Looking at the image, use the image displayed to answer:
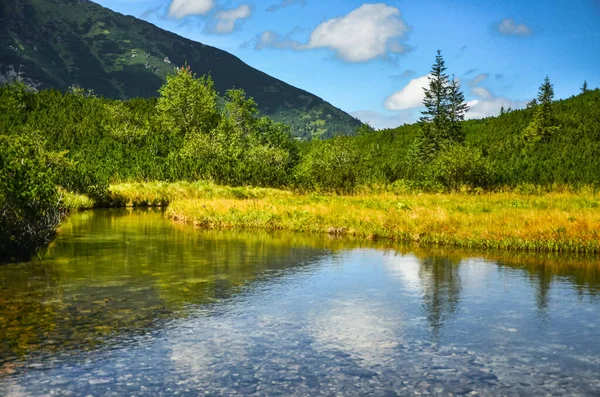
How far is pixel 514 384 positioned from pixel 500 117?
332 feet

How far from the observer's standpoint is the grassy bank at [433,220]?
2570 centimetres

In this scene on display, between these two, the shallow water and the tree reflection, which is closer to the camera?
the shallow water

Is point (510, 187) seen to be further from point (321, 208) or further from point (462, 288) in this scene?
point (462, 288)

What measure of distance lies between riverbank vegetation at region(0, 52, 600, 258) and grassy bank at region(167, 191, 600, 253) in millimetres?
87

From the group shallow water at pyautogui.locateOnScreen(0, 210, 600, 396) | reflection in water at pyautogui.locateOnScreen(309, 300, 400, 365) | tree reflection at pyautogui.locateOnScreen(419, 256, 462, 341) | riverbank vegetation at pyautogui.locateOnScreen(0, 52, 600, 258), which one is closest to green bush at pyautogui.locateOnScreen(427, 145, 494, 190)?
riverbank vegetation at pyautogui.locateOnScreen(0, 52, 600, 258)

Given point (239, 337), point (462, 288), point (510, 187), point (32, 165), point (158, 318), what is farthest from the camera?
point (510, 187)

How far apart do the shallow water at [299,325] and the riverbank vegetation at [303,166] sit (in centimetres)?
435

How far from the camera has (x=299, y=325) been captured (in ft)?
44.0

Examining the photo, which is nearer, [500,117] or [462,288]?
[462,288]

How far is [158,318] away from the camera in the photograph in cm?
1403

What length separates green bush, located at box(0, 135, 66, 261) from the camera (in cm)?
2150

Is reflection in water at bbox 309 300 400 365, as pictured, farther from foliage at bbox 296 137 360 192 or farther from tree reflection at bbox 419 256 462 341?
foliage at bbox 296 137 360 192

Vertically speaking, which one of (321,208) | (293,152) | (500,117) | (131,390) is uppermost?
(500,117)

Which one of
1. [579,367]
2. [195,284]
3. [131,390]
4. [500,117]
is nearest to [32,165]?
[195,284]
